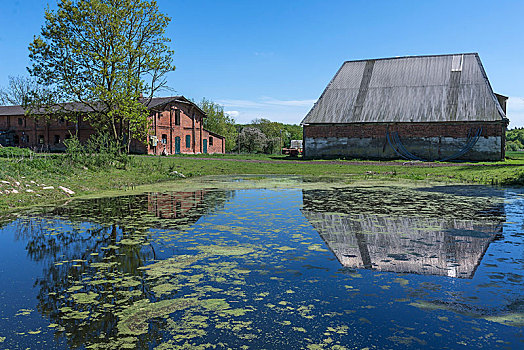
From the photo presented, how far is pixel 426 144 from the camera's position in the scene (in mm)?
31594

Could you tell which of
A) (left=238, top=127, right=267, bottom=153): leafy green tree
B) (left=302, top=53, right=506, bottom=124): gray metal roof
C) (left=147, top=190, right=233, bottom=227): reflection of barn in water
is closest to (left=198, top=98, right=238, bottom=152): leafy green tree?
(left=238, top=127, right=267, bottom=153): leafy green tree

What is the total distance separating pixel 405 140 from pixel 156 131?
23.5 m

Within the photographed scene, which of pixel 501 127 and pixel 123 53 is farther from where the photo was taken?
pixel 501 127

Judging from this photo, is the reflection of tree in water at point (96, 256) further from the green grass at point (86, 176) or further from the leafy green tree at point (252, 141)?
the leafy green tree at point (252, 141)

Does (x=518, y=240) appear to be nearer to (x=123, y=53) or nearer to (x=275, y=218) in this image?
(x=275, y=218)

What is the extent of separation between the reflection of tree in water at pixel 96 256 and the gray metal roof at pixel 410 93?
83.7 ft

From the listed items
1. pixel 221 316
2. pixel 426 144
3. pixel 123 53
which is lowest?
pixel 221 316

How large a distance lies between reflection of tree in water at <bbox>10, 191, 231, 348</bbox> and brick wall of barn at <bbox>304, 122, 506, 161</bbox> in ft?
81.2

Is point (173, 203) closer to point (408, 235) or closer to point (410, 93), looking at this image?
point (408, 235)

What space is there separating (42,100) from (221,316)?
70.7ft

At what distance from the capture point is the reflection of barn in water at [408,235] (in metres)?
5.09

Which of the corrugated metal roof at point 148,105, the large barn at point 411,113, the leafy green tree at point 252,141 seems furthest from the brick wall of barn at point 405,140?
the leafy green tree at point 252,141

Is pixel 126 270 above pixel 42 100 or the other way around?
the other way around

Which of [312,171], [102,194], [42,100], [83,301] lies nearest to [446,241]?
[83,301]
